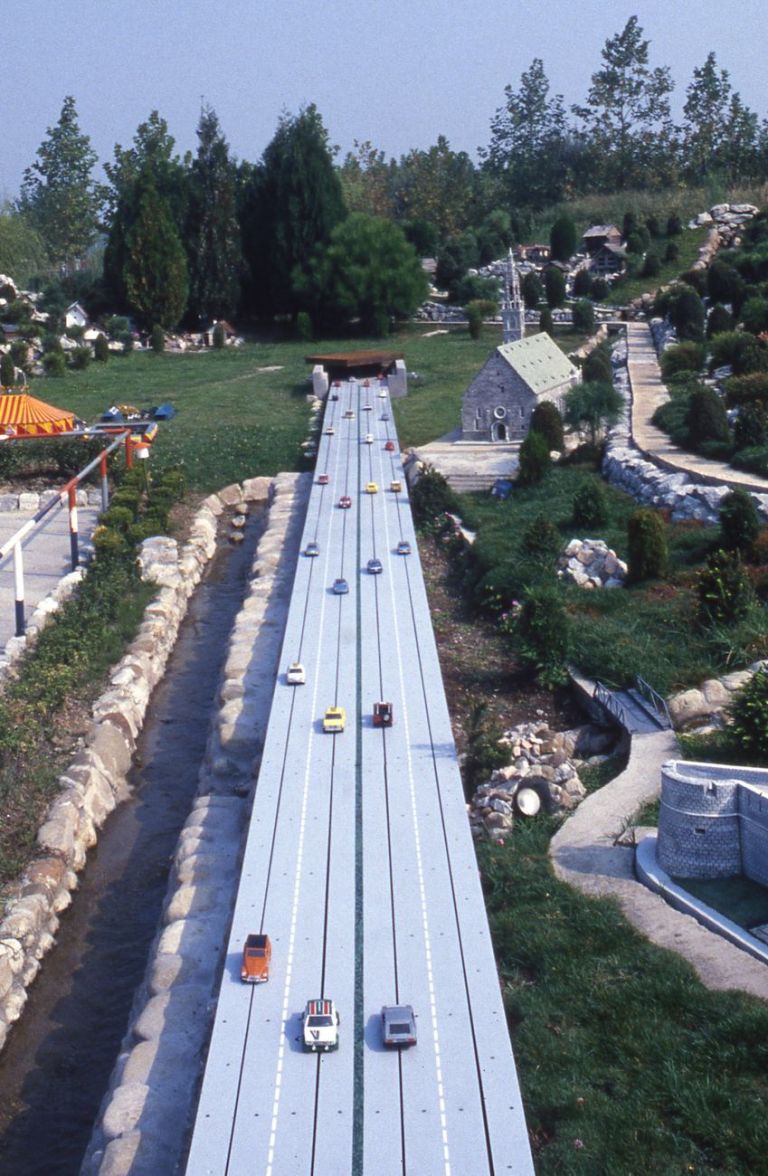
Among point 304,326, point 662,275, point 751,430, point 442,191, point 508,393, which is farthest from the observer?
point 442,191

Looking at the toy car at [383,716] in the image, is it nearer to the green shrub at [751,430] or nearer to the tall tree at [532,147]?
the green shrub at [751,430]

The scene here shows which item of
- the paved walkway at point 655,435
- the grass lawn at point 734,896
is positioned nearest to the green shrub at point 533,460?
the paved walkway at point 655,435

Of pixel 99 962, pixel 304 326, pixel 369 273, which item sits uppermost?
pixel 369 273

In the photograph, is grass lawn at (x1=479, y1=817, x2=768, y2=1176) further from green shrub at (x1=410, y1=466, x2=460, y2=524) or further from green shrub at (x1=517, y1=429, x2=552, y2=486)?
green shrub at (x1=517, y1=429, x2=552, y2=486)

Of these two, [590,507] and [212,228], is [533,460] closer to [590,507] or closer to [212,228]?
[590,507]

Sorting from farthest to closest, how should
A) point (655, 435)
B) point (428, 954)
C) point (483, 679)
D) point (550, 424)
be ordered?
point (550, 424)
point (655, 435)
point (483, 679)
point (428, 954)

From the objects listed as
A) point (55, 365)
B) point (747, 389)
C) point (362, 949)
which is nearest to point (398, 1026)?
point (362, 949)

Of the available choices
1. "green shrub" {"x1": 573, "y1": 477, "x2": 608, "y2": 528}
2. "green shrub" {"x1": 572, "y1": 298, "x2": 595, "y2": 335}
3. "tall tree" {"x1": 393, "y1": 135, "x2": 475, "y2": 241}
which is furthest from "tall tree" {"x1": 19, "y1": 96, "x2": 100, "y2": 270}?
"green shrub" {"x1": 573, "y1": 477, "x2": 608, "y2": 528}
